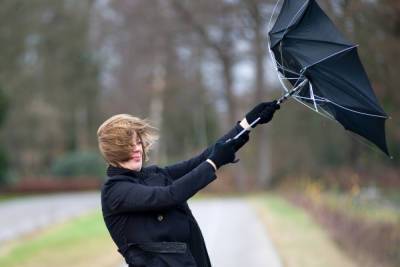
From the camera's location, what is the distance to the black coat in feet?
12.1

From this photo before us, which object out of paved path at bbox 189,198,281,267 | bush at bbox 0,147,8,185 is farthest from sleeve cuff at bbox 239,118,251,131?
bush at bbox 0,147,8,185

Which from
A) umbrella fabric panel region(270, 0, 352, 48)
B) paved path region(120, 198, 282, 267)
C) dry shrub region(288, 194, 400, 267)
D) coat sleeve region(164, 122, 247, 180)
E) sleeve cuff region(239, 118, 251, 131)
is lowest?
paved path region(120, 198, 282, 267)

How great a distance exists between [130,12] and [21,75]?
8541mm

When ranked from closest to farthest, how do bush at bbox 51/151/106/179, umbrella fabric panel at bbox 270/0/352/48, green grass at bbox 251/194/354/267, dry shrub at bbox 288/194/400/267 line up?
umbrella fabric panel at bbox 270/0/352/48 → dry shrub at bbox 288/194/400/267 → green grass at bbox 251/194/354/267 → bush at bbox 51/151/106/179

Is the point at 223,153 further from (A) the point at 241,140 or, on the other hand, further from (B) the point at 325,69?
(B) the point at 325,69

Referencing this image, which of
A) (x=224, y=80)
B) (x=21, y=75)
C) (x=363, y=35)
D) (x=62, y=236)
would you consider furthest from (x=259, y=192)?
(x=363, y=35)

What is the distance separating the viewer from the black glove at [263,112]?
13.2 feet

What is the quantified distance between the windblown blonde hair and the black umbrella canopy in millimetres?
1013

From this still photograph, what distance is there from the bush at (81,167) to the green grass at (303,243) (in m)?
31.9

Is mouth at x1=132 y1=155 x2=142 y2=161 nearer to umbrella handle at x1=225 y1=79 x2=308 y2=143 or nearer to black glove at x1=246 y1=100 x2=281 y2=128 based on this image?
umbrella handle at x1=225 y1=79 x2=308 y2=143

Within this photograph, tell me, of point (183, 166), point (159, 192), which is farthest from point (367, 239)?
point (159, 192)

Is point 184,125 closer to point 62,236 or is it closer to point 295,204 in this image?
point 295,204

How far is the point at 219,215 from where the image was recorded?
23500 mm

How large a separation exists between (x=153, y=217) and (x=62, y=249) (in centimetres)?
1108
